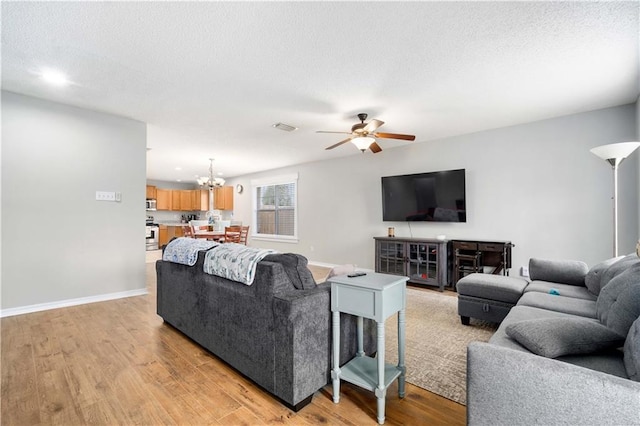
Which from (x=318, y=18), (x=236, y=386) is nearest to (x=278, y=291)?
(x=236, y=386)

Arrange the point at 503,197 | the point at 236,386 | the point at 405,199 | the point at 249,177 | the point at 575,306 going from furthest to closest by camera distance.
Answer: the point at 249,177 → the point at 405,199 → the point at 503,197 → the point at 575,306 → the point at 236,386

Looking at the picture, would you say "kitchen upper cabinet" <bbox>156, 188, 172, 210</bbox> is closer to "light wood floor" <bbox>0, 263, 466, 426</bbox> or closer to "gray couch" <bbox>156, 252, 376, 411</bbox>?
"light wood floor" <bbox>0, 263, 466, 426</bbox>

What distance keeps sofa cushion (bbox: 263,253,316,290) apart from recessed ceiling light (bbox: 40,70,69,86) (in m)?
2.76

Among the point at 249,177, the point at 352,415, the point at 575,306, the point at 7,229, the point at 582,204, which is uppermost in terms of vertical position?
the point at 249,177

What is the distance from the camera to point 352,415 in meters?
1.65

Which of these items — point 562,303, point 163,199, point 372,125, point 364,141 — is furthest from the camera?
point 163,199

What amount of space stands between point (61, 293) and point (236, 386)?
9.87ft

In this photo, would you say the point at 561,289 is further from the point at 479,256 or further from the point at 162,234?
the point at 162,234

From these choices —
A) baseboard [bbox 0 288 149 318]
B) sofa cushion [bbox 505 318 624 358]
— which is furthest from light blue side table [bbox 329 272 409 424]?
baseboard [bbox 0 288 149 318]

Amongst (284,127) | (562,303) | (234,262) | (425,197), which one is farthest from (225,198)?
(562,303)

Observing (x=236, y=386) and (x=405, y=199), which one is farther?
(x=405, y=199)

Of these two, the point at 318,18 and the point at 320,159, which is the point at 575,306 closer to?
the point at 318,18

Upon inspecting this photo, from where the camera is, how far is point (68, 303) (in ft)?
11.7

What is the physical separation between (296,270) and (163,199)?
31.1 feet
